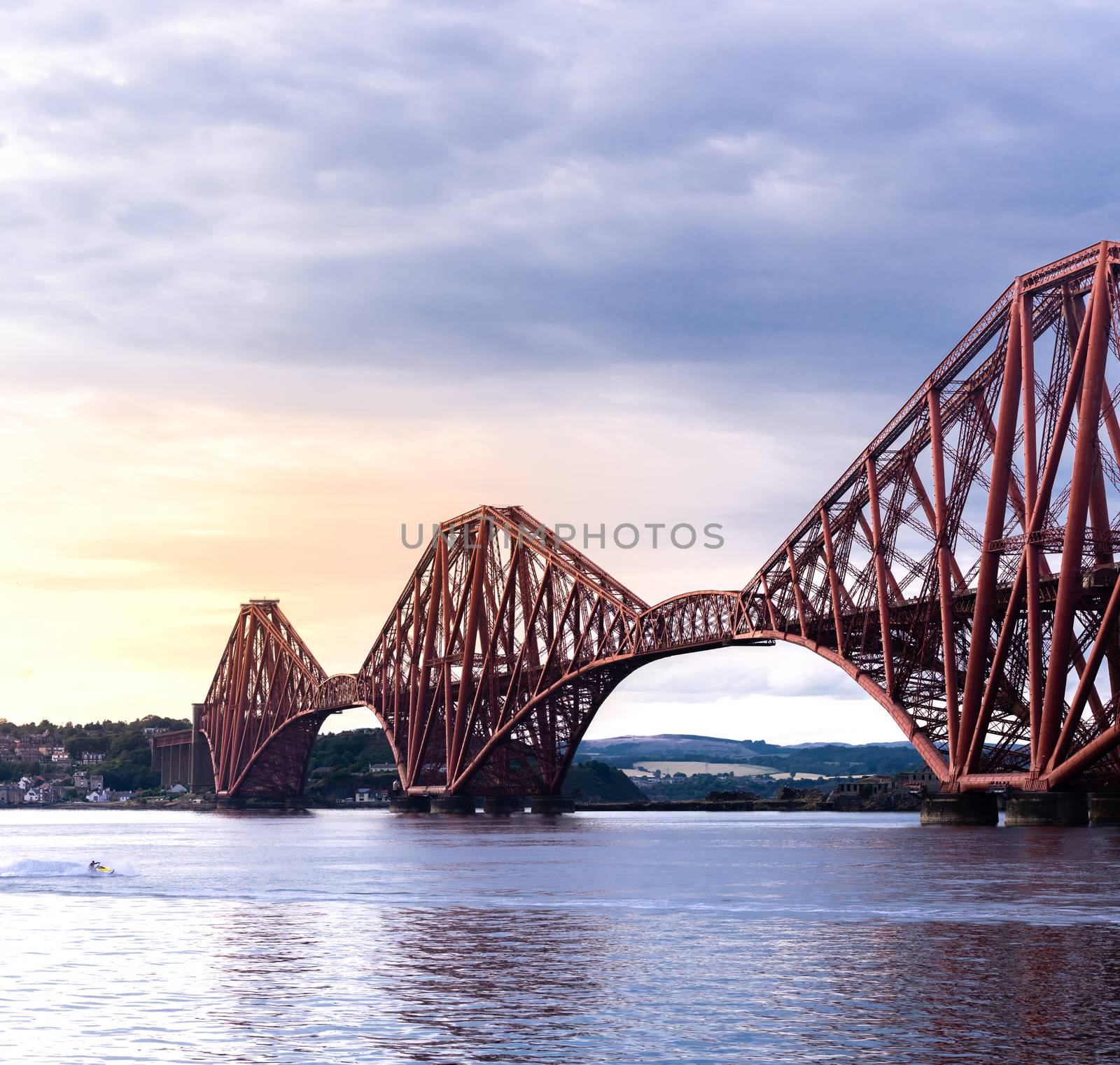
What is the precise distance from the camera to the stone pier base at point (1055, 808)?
7469 centimetres

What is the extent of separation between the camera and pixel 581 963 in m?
30.2

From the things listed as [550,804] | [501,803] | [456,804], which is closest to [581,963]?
[550,804]

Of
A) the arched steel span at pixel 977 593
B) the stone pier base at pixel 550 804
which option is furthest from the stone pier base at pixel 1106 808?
the stone pier base at pixel 550 804

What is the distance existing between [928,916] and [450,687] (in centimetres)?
11965

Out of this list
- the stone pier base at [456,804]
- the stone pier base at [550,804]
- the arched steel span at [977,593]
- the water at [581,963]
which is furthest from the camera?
the stone pier base at [456,804]

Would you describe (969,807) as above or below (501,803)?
above

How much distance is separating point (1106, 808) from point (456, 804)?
278 feet

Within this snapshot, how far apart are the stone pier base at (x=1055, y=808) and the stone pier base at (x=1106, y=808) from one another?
414cm

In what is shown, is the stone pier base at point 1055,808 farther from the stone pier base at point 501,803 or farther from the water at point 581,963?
the stone pier base at point 501,803

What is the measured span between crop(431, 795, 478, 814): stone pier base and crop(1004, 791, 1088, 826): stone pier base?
276 feet

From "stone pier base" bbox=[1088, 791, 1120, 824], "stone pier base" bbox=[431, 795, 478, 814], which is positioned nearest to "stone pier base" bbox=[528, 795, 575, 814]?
"stone pier base" bbox=[431, 795, 478, 814]

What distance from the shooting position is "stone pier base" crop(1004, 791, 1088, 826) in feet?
245

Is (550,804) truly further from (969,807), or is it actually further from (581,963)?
(581,963)

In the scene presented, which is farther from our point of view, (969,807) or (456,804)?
(456,804)
